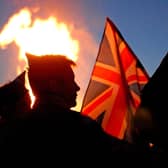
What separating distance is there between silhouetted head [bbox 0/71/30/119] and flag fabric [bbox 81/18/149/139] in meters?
1.80

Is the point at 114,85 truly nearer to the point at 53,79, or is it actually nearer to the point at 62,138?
the point at 53,79

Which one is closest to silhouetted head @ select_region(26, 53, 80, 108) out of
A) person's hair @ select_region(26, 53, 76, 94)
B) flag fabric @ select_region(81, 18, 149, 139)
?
person's hair @ select_region(26, 53, 76, 94)

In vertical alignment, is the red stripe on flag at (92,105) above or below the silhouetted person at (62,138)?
below

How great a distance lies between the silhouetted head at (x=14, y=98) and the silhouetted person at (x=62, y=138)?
323 centimetres

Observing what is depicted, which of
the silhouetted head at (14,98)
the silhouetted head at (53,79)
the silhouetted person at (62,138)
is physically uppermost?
the silhouetted head at (53,79)

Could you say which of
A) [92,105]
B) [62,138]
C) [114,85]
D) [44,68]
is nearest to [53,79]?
[44,68]

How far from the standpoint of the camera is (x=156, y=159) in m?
4.28

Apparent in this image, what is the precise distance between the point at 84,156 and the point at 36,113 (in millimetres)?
735

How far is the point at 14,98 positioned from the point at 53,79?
3.41m

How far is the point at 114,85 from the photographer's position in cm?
1079

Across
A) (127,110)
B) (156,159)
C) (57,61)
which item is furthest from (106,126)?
(156,159)

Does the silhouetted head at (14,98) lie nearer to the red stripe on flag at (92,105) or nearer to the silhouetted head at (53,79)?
the red stripe on flag at (92,105)

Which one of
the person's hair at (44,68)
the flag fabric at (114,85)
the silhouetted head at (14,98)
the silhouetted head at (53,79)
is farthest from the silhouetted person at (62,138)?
the flag fabric at (114,85)

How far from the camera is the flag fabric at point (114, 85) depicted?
10070 millimetres
